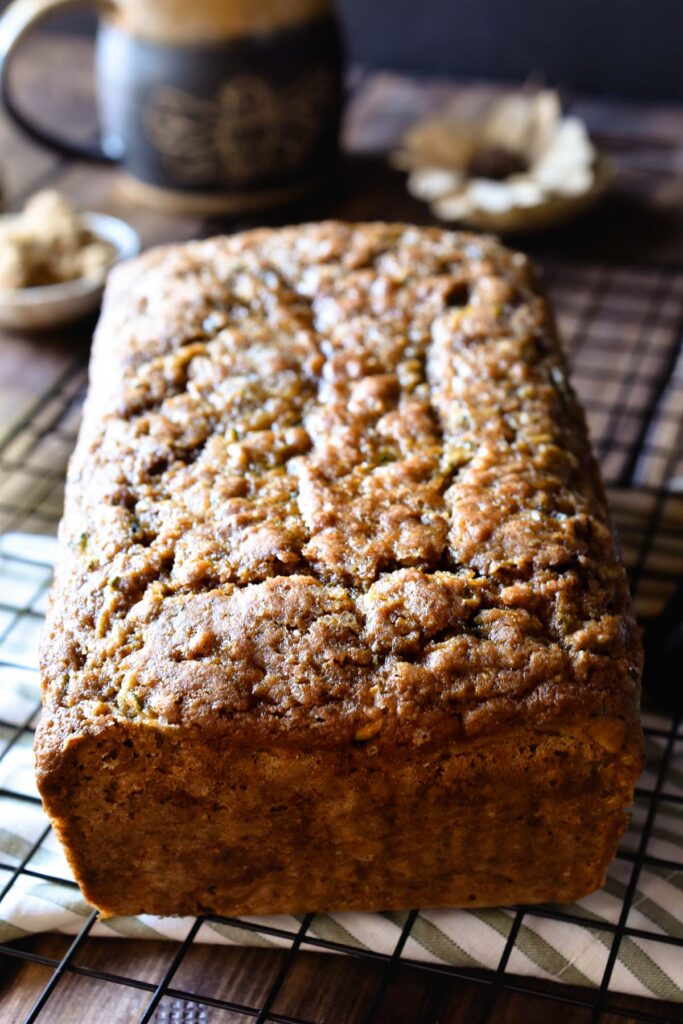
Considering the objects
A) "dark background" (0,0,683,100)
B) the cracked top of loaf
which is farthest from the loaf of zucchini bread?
"dark background" (0,0,683,100)

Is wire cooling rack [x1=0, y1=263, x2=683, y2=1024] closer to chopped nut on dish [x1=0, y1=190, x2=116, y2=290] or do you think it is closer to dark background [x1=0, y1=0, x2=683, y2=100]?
chopped nut on dish [x1=0, y1=190, x2=116, y2=290]

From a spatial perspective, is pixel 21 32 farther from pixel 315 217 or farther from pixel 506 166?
pixel 506 166

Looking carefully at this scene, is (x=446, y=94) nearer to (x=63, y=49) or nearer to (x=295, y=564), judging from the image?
(x=63, y=49)

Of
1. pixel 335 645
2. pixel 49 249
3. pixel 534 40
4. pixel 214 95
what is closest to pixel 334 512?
pixel 335 645

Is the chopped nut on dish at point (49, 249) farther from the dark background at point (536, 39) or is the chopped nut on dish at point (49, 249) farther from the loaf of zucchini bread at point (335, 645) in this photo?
the dark background at point (536, 39)

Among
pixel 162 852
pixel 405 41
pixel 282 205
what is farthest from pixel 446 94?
pixel 162 852

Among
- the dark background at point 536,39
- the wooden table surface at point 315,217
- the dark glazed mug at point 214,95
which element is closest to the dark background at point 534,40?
the dark background at point 536,39
